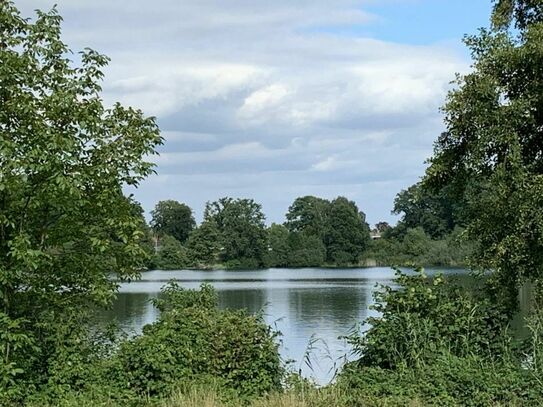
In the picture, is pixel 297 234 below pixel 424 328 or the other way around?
the other way around

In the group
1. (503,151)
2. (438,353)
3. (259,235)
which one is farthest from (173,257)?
(438,353)

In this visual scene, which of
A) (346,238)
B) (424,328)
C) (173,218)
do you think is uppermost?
(173,218)

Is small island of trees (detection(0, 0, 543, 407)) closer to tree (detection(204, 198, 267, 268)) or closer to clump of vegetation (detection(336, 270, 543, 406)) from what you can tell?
clump of vegetation (detection(336, 270, 543, 406))

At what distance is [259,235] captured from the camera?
102688 mm

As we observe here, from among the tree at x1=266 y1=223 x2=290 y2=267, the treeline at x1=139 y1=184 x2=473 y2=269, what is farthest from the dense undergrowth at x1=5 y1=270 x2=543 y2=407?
the tree at x1=266 y1=223 x2=290 y2=267

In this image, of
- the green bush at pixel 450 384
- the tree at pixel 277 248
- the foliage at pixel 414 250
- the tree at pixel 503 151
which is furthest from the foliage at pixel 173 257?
the green bush at pixel 450 384

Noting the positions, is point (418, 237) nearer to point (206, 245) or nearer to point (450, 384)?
point (206, 245)

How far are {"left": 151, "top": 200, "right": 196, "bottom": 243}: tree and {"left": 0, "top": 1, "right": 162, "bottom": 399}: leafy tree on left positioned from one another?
10269cm

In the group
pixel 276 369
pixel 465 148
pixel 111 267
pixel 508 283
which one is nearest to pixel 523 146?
pixel 465 148

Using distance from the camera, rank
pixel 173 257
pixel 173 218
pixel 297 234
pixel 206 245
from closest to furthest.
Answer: pixel 173 257
pixel 206 245
pixel 297 234
pixel 173 218

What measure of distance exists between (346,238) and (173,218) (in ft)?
83.5

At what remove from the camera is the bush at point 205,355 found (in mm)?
8383

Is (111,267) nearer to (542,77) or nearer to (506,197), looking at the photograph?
(506,197)

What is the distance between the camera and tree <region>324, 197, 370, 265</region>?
10462 cm
